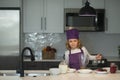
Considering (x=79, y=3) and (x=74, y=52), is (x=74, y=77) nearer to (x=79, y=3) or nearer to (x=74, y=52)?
(x=74, y=52)

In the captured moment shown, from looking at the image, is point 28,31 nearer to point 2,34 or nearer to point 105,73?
point 2,34

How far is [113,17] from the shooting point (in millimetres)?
5691

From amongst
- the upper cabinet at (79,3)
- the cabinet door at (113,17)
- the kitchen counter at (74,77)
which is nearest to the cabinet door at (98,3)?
the upper cabinet at (79,3)

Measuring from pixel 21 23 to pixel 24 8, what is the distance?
37 centimetres

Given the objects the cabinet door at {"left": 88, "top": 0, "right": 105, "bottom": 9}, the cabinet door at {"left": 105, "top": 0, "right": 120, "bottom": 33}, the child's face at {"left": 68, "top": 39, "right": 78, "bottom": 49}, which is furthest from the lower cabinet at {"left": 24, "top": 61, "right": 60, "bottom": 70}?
the child's face at {"left": 68, "top": 39, "right": 78, "bottom": 49}

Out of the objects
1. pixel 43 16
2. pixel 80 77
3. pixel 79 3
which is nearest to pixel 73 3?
pixel 79 3

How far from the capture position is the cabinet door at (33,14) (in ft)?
18.7

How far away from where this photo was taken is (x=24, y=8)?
571 centimetres

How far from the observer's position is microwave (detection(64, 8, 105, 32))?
5602 mm

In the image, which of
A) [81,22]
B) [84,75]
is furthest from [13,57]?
[84,75]

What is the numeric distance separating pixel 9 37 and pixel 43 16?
897 millimetres

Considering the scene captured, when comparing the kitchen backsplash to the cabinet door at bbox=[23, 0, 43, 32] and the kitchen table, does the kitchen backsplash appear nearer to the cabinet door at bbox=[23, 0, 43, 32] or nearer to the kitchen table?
the cabinet door at bbox=[23, 0, 43, 32]

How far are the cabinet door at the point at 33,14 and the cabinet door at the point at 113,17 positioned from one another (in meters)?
1.39

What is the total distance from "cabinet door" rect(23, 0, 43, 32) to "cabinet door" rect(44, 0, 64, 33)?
0.48 feet
